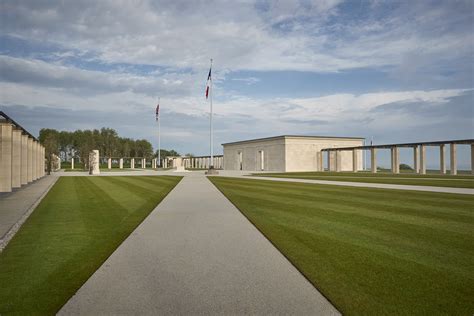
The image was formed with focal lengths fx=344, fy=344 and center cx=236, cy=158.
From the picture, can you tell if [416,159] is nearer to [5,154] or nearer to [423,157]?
[423,157]

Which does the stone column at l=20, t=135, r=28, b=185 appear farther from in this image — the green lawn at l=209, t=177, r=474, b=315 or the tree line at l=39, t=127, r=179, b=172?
the tree line at l=39, t=127, r=179, b=172

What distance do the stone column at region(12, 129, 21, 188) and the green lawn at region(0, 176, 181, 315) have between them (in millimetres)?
11873

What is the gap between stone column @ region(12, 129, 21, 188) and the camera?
2195 centimetres

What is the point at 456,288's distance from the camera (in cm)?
488

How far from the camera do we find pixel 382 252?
21.9 feet

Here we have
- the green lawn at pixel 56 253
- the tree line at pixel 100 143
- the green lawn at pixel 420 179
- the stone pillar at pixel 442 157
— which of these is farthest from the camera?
the tree line at pixel 100 143

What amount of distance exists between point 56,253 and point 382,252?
20.9 feet

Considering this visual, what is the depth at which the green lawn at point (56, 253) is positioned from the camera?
4.66 meters

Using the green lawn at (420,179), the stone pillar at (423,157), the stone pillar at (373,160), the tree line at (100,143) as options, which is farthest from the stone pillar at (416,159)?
the tree line at (100,143)

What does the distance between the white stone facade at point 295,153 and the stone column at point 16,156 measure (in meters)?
43.1

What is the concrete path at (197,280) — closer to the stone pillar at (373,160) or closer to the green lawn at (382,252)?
the green lawn at (382,252)

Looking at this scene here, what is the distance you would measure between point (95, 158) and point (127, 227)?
42149 mm

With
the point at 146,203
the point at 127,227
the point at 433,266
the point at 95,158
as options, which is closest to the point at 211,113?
the point at 95,158

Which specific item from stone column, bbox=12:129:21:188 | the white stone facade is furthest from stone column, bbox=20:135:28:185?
the white stone facade
